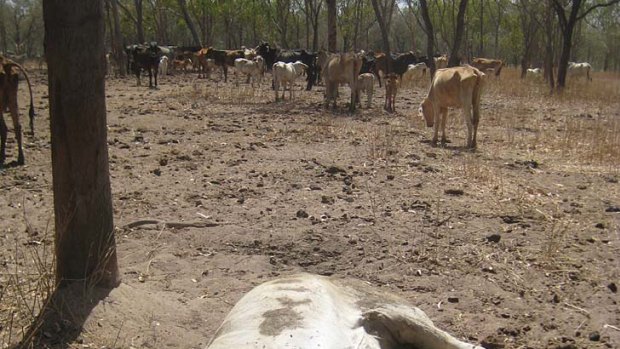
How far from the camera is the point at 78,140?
408cm

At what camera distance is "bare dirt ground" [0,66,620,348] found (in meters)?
4.32

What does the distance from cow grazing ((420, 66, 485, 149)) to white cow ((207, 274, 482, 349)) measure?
826 centimetres

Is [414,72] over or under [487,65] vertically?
under

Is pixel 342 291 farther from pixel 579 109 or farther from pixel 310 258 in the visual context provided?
pixel 579 109

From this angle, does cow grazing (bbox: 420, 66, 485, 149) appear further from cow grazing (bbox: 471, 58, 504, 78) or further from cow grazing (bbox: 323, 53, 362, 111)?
cow grazing (bbox: 471, 58, 504, 78)

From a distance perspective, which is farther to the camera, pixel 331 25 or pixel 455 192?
pixel 331 25

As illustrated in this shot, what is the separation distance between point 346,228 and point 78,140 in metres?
2.97

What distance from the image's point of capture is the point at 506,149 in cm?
1096

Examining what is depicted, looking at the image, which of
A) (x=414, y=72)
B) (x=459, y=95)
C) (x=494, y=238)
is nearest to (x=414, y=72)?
(x=414, y=72)

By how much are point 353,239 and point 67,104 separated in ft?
9.67

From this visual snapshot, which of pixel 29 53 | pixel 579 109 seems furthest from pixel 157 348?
pixel 29 53

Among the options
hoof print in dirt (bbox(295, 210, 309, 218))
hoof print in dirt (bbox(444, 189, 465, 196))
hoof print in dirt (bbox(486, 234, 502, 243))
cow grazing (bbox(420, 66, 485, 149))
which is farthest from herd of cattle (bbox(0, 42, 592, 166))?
hoof print in dirt (bbox(486, 234, 502, 243))

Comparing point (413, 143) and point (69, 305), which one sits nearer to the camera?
point (69, 305)

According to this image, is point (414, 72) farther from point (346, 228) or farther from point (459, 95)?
point (346, 228)
